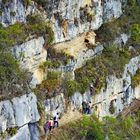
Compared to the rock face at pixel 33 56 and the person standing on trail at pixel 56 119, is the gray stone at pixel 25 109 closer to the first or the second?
the rock face at pixel 33 56

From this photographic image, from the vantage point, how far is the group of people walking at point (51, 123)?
23922 mm

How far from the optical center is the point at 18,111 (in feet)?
72.7

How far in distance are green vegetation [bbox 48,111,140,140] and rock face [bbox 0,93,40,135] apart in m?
1.87

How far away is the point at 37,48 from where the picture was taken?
23.9 meters

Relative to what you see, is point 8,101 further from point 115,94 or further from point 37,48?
point 115,94

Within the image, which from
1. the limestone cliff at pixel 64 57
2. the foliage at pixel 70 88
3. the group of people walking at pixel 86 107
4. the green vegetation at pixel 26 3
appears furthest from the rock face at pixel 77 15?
the group of people walking at pixel 86 107

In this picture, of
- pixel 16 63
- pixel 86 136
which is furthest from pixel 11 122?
pixel 86 136

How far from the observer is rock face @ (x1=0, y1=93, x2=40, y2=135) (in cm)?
2180

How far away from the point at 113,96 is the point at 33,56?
5005 millimetres

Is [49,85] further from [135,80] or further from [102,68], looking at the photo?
[135,80]

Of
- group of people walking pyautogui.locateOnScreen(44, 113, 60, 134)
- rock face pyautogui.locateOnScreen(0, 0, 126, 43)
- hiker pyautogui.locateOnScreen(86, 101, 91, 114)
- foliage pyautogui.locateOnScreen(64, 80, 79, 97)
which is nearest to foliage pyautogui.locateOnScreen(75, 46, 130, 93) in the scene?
foliage pyautogui.locateOnScreen(64, 80, 79, 97)

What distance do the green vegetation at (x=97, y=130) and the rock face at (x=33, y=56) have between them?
222cm

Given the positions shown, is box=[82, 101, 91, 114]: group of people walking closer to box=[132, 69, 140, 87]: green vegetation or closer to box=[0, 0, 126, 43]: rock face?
box=[0, 0, 126, 43]: rock face

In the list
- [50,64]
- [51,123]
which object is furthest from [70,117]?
[50,64]
